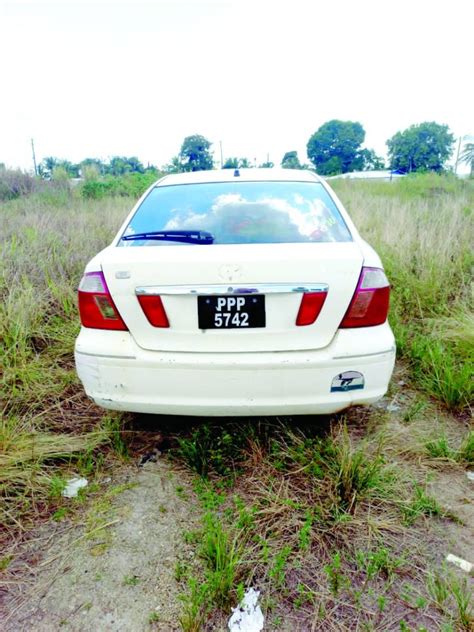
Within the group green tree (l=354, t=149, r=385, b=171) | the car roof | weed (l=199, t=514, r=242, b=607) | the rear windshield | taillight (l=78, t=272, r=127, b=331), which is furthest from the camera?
green tree (l=354, t=149, r=385, b=171)

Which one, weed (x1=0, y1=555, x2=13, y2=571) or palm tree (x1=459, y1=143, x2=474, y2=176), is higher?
palm tree (x1=459, y1=143, x2=474, y2=176)

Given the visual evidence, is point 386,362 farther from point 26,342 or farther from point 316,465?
point 26,342

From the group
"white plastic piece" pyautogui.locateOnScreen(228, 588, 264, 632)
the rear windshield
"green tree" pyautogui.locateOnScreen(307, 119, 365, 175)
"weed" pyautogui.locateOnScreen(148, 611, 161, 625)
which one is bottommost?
"weed" pyautogui.locateOnScreen(148, 611, 161, 625)

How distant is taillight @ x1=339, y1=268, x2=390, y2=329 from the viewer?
5.50 feet

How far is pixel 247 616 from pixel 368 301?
125 centimetres

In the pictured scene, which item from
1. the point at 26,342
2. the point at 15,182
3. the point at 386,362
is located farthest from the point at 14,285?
the point at 15,182

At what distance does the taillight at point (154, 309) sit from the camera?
5.37ft

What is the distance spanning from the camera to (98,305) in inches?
67.9

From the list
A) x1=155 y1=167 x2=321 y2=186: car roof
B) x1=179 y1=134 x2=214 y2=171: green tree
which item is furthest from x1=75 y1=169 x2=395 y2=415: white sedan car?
x1=179 y1=134 x2=214 y2=171: green tree

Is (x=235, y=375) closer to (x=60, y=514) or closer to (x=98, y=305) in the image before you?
(x=98, y=305)

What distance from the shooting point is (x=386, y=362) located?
5.64 feet

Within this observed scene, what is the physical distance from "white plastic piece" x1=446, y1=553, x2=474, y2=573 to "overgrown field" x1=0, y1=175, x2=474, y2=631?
8 cm

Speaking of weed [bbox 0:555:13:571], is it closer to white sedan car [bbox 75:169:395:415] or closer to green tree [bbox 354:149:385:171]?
white sedan car [bbox 75:169:395:415]

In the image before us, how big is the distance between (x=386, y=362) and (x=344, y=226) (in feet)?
2.48
